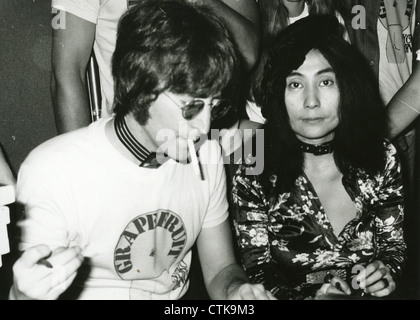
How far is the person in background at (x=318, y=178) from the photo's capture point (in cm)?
154

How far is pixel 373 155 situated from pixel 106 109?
992 millimetres

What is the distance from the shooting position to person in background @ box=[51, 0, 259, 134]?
1.58 metres

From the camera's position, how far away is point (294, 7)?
1.92 meters

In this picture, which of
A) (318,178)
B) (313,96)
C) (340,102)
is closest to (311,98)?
(313,96)

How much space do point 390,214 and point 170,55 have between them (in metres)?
0.94

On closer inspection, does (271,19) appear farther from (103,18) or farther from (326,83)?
(103,18)

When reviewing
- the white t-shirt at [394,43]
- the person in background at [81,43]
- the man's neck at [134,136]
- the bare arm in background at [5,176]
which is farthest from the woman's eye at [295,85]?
the bare arm in background at [5,176]

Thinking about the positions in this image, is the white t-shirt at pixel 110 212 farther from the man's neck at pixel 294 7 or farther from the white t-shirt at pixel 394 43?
the white t-shirt at pixel 394 43

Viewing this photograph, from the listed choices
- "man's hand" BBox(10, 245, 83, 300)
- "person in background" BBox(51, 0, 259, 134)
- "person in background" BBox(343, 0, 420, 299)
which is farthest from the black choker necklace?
"man's hand" BBox(10, 245, 83, 300)

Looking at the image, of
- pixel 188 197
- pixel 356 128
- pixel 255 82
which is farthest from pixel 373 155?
pixel 188 197

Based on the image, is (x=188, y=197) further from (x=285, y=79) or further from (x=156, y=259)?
(x=285, y=79)

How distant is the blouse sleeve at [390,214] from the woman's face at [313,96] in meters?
0.27

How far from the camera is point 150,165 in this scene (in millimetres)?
1271

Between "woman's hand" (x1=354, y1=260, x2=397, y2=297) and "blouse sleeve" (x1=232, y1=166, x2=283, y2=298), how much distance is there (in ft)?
0.86
